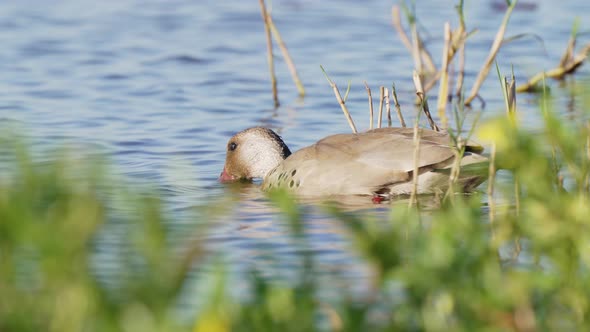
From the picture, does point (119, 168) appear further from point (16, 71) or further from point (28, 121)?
point (16, 71)

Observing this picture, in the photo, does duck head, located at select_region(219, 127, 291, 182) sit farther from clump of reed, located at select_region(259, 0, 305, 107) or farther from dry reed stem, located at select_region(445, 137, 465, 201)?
dry reed stem, located at select_region(445, 137, 465, 201)

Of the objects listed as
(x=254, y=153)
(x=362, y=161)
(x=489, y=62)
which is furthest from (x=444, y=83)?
(x=362, y=161)

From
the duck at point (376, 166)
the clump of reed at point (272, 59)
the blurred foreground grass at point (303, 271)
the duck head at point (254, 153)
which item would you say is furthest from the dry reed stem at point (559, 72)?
the blurred foreground grass at point (303, 271)

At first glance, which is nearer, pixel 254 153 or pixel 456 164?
pixel 456 164

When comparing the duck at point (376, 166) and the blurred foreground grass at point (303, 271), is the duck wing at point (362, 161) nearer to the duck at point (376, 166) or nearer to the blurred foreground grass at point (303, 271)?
the duck at point (376, 166)

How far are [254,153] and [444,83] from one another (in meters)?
2.40

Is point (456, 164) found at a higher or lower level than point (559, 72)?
higher

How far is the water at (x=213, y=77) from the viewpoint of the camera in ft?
27.1

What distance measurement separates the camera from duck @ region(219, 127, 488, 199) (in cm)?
708

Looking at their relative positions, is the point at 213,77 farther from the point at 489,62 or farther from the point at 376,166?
the point at 376,166

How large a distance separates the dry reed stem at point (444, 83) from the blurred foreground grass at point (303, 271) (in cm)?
583

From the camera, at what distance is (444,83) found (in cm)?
1066

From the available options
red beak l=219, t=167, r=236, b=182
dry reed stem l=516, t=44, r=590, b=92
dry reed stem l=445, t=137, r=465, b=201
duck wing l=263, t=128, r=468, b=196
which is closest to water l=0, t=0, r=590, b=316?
red beak l=219, t=167, r=236, b=182

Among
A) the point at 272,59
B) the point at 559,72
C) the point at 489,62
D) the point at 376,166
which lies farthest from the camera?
the point at 559,72
